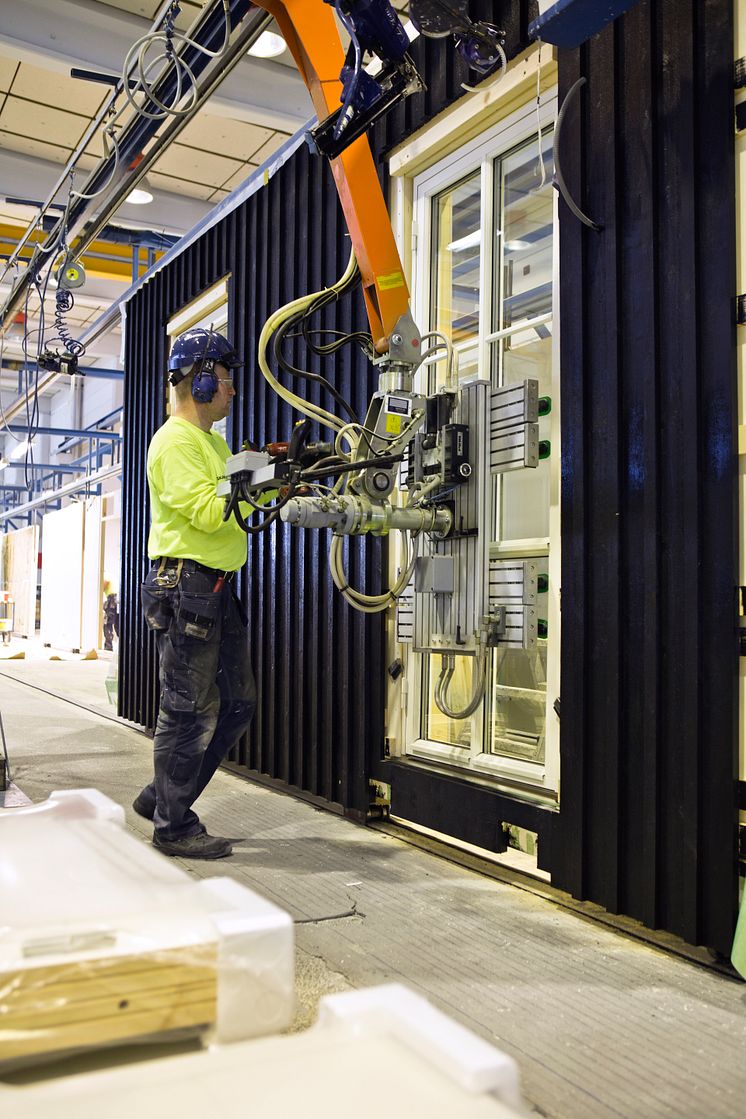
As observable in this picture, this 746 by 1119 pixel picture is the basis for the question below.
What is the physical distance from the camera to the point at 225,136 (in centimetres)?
804

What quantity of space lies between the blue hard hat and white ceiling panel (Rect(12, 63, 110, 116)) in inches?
164

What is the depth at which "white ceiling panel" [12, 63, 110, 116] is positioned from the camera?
23.1 ft

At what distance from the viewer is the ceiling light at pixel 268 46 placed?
255 inches

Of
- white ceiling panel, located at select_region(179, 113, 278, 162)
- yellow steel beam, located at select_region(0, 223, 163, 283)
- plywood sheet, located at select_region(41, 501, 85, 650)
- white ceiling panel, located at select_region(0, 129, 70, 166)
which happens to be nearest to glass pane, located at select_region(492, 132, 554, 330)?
white ceiling panel, located at select_region(179, 113, 278, 162)

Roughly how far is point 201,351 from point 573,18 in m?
1.89

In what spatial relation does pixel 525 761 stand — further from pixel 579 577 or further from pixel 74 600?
pixel 74 600

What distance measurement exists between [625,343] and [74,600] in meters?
15.2

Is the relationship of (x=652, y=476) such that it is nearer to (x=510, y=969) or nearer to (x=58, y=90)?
(x=510, y=969)

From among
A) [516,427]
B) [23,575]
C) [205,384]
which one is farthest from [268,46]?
[23,575]

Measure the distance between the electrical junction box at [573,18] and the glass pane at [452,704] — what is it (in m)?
2.39

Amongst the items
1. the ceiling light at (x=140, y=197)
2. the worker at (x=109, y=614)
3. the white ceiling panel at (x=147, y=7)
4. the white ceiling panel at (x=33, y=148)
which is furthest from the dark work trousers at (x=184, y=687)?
the worker at (x=109, y=614)

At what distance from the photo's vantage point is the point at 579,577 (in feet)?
9.95

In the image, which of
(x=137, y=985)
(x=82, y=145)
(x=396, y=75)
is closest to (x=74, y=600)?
(x=82, y=145)

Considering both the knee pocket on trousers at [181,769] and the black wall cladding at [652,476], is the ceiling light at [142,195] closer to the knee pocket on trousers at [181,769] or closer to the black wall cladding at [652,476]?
the black wall cladding at [652,476]
